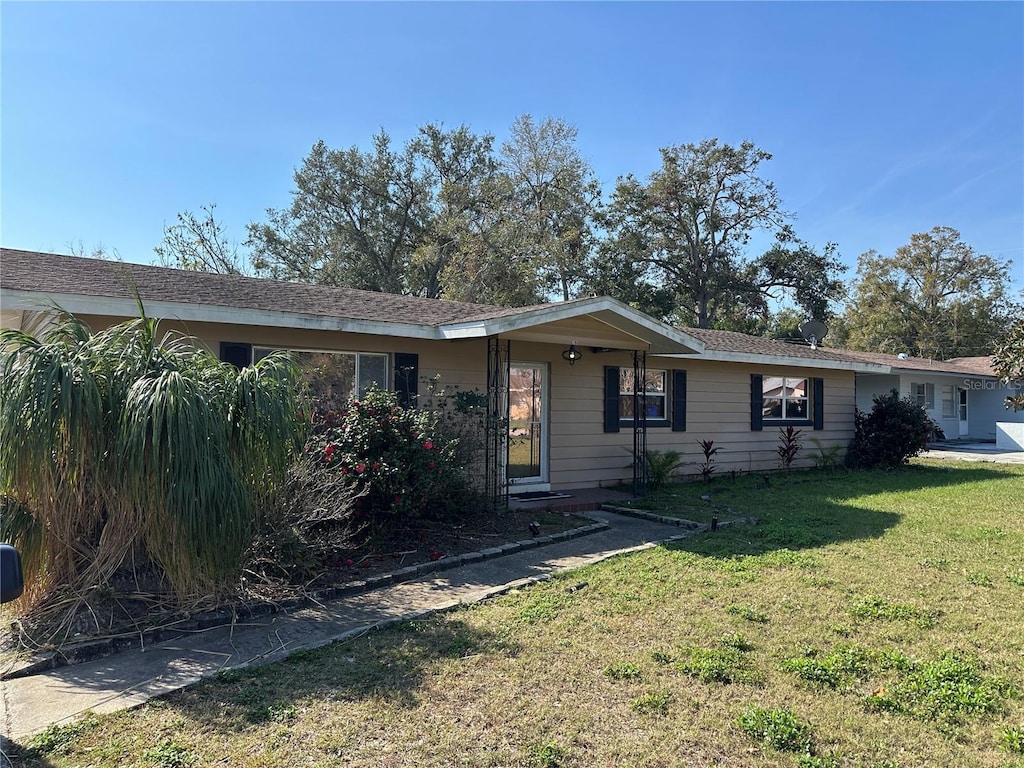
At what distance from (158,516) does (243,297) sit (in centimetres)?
388

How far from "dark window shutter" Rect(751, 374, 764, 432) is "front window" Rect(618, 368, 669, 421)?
254 centimetres

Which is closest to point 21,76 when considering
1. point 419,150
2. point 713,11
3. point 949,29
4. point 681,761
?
point 681,761

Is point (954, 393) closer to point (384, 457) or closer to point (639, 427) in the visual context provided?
point (639, 427)

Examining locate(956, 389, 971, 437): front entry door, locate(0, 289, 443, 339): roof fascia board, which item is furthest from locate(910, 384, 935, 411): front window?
locate(0, 289, 443, 339): roof fascia board

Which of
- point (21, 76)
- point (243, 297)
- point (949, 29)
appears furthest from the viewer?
point (949, 29)

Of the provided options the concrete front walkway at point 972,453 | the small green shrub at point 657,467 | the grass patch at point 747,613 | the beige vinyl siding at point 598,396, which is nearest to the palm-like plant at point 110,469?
the beige vinyl siding at point 598,396

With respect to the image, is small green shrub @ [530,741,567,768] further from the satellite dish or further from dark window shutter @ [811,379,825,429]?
the satellite dish

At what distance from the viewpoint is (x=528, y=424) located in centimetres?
930

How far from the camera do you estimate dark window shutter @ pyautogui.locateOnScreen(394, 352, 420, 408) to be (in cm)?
786

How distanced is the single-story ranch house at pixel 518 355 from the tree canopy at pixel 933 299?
32.6 metres

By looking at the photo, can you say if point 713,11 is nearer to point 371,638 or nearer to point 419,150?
point 371,638

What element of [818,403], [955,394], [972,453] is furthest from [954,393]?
[818,403]

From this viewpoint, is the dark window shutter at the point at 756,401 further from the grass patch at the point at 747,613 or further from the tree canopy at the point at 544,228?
the tree canopy at the point at 544,228

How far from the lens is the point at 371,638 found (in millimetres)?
4086
